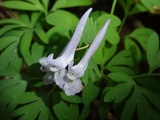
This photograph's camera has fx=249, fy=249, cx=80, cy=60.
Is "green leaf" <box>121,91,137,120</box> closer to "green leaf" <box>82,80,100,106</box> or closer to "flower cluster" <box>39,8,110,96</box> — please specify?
"green leaf" <box>82,80,100,106</box>

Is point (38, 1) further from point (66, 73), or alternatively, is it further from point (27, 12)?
point (66, 73)

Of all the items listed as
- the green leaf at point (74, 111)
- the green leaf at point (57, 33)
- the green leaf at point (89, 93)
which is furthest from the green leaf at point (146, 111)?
the green leaf at point (57, 33)

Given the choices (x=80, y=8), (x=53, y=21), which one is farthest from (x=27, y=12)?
(x=80, y=8)

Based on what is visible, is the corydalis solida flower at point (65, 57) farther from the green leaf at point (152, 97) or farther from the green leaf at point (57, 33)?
the green leaf at point (152, 97)

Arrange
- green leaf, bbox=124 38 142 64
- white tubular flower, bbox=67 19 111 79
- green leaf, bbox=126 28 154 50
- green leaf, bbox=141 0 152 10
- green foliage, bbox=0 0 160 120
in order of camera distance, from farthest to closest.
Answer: green leaf, bbox=126 28 154 50, green leaf, bbox=124 38 142 64, green leaf, bbox=141 0 152 10, green foliage, bbox=0 0 160 120, white tubular flower, bbox=67 19 111 79

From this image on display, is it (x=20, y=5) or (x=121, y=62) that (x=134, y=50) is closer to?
(x=121, y=62)

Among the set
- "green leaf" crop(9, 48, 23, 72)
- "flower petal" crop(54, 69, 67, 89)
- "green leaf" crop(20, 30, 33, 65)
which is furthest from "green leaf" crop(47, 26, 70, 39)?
"flower petal" crop(54, 69, 67, 89)

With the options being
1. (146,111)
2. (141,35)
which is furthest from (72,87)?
(141,35)
